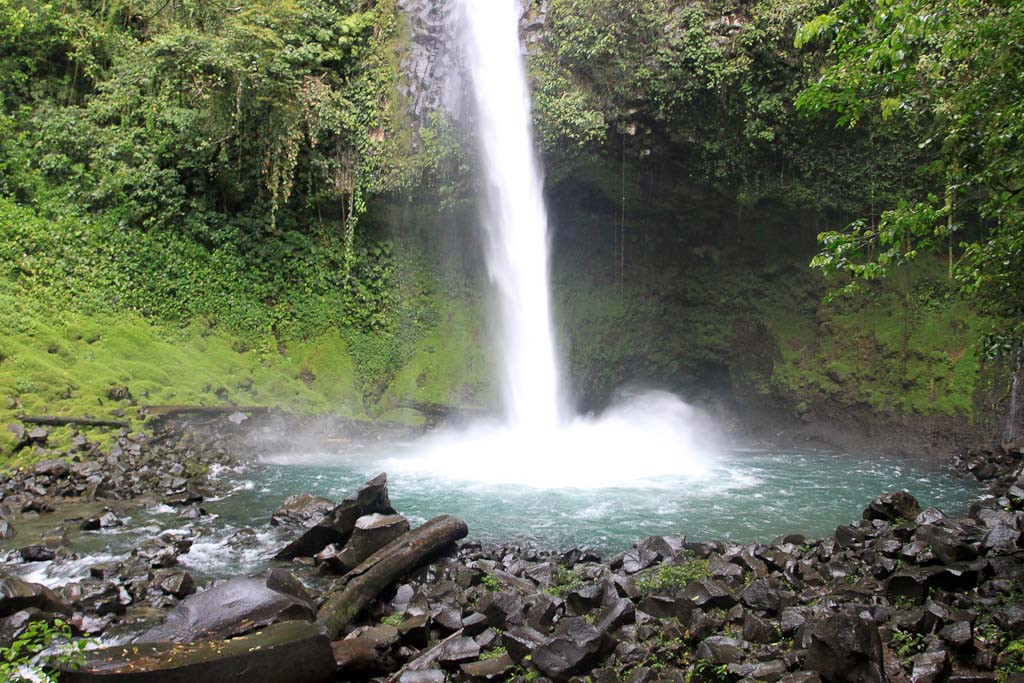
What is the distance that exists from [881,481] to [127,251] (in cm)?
1585

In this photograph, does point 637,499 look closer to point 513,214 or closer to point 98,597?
point 98,597

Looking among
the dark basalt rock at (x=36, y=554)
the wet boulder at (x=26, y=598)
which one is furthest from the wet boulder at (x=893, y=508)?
the dark basalt rock at (x=36, y=554)

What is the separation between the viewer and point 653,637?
4.75m

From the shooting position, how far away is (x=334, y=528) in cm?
709

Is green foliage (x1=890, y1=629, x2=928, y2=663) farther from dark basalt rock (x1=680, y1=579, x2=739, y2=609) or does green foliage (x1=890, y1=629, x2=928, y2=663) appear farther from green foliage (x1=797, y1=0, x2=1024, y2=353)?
green foliage (x1=797, y1=0, x2=1024, y2=353)

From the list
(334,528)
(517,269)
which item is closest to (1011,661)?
(334,528)

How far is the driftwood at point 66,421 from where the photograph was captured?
34.7ft

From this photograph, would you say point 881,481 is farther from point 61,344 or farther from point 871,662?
point 61,344

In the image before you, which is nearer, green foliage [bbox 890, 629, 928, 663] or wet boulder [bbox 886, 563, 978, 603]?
green foliage [bbox 890, 629, 928, 663]

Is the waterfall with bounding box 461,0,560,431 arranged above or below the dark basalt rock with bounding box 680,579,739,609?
above

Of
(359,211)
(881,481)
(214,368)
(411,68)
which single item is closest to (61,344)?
(214,368)

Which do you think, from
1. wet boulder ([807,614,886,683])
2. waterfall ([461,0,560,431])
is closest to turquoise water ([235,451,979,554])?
wet boulder ([807,614,886,683])

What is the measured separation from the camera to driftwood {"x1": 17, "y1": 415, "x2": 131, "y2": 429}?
10.6 meters

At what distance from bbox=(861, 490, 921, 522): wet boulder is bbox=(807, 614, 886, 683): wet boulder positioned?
3.91m
